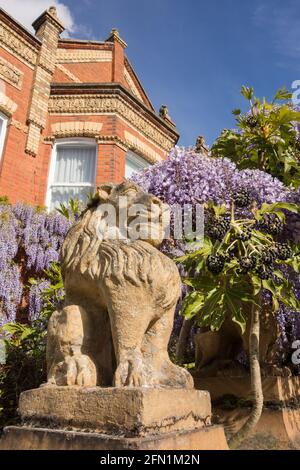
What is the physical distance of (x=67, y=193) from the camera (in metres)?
10.2

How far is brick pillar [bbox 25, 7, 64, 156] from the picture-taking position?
9.87m

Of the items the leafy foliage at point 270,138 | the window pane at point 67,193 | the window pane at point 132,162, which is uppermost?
the window pane at point 132,162

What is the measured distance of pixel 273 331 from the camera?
3520 mm

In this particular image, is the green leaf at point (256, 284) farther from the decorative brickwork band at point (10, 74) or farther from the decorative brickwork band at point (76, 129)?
the decorative brickwork band at point (10, 74)

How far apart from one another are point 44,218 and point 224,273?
5.83 m

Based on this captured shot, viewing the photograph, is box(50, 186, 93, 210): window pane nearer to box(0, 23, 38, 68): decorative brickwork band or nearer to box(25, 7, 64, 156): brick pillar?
box(25, 7, 64, 156): brick pillar

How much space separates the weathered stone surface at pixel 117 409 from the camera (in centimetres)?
175

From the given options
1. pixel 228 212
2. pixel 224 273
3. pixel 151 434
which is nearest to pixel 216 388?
pixel 224 273

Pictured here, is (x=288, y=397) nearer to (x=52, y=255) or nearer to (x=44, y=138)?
(x=52, y=255)

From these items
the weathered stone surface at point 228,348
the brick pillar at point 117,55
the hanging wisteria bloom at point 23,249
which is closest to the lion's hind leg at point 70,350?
the weathered stone surface at point 228,348

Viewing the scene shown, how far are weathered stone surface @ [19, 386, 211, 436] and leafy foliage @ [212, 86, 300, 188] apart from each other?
2.57 metres

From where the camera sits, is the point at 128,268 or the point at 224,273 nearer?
the point at 128,268
